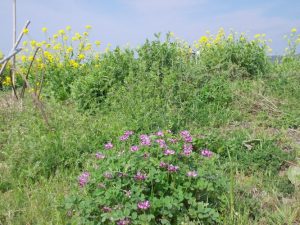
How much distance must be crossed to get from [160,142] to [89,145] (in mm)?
1293

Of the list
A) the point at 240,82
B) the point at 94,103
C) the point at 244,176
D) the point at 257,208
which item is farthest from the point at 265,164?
the point at 94,103

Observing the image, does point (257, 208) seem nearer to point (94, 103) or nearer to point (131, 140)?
point (131, 140)

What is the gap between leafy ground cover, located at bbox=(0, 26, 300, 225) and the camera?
96.7 inches

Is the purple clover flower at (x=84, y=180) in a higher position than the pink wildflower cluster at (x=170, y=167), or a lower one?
lower

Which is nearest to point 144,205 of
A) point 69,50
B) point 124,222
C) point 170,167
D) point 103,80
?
point 124,222

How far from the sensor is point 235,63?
598cm

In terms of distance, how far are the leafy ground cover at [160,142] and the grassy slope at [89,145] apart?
12mm

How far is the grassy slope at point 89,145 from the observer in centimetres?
279

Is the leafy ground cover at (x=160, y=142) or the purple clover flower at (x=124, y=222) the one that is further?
the leafy ground cover at (x=160, y=142)

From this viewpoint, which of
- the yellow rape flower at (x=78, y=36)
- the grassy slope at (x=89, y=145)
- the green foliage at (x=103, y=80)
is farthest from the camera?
the yellow rape flower at (x=78, y=36)

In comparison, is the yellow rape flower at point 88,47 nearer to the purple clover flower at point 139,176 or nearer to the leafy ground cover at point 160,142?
the leafy ground cover at point 160,142

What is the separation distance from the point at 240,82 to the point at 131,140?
2411 mm

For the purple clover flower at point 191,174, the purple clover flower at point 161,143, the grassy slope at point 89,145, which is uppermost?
the purple clover flower at point 161,143

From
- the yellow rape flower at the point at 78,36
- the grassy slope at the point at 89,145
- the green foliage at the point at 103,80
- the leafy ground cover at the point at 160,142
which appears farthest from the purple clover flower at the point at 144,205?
the yellow rape flower at the point at 78,36
